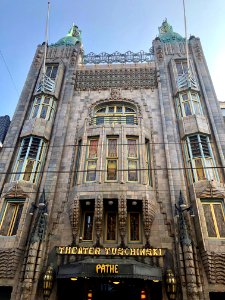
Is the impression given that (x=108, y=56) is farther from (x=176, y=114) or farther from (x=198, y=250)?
(x=198, y=250)

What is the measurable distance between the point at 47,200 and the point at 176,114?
12940 mm

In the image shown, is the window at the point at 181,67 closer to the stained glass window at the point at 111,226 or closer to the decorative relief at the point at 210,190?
the decorative relief at the point at 210,190

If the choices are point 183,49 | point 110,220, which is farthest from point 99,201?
point 183,49

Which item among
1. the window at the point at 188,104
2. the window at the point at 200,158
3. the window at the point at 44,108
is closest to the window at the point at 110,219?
the window at the point at 200,158

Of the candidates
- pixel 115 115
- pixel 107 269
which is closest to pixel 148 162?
pixel 115 115

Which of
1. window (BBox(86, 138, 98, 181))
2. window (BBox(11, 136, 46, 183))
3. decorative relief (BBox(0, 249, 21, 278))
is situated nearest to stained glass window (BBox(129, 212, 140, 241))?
window (BBox(86, 138, 98, 181))

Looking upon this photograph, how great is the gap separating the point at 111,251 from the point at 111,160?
Result: 6.33 m

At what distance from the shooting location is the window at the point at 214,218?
1488 centimetres

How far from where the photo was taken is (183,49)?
25906mm

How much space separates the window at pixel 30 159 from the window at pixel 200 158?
1133 cm

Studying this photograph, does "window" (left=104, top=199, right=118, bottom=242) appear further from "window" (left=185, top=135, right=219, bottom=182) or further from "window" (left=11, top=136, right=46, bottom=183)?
"window" (left=185, top=135, right=219, bottom=182)

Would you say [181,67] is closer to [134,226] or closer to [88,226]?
[134,226]

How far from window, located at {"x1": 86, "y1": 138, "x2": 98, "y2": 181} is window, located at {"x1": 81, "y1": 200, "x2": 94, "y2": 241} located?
1748 millimetres

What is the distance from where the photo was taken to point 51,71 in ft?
82.6
